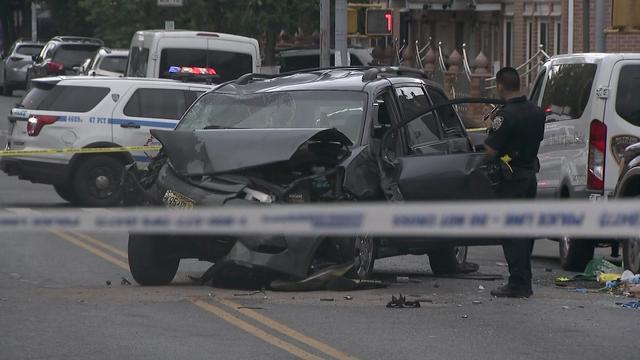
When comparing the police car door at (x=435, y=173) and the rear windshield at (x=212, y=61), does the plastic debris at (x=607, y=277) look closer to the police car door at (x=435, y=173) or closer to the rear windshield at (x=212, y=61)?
the police car door at (x=435, y=173)

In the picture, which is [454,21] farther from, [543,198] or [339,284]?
[339,284]

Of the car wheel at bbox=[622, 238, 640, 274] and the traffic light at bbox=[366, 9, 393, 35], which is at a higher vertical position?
the traffic light at bbox=[366, 9, 393, 35]

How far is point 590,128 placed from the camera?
13.3 metres

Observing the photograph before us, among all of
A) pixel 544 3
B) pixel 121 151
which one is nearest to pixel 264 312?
pixel 121 151

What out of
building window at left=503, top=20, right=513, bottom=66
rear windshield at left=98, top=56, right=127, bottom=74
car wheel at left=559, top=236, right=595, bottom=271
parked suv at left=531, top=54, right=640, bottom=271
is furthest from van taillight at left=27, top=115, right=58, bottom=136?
building window at left=503, top=20, right=513, bottom=66

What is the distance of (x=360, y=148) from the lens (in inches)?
444

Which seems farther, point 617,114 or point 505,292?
point 617,114

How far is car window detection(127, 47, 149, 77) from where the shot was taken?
23438 millimetres

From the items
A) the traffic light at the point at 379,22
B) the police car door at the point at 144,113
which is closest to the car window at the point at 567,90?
the police car door at the point at 144,113

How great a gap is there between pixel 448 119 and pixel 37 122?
7402mm

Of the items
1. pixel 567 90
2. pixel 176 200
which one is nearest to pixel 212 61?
pixel 567 90

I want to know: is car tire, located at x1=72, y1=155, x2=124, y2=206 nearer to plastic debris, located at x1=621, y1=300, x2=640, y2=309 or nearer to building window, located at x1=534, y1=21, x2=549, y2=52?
plastic debris, located at x1=621, y1=300, x2=640, y2=309

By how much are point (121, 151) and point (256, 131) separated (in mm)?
8243

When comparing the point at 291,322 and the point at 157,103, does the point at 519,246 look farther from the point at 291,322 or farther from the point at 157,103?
the point at 157,103
